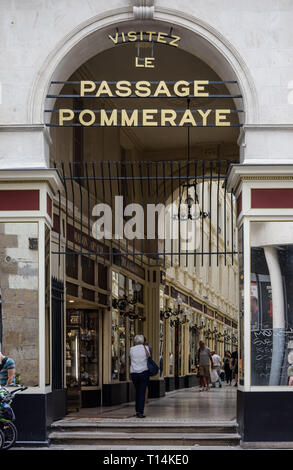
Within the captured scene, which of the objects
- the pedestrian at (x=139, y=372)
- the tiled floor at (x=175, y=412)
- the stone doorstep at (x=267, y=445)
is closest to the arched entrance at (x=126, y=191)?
the tiled floor at (x=175, y=412)

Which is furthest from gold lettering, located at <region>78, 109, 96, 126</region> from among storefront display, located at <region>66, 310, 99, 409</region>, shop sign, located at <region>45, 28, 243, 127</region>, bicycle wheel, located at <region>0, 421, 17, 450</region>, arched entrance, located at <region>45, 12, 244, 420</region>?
storefront display, located at <region>66, 310, 99, 409</region>

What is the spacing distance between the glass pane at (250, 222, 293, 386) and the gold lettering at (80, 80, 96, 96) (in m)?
3.41

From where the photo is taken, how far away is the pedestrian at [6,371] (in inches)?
529

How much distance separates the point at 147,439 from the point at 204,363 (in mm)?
17376

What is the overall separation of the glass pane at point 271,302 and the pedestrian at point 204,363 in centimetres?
1624

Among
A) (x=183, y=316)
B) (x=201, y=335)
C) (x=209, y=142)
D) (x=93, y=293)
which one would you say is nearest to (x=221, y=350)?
(x=201, y=335)

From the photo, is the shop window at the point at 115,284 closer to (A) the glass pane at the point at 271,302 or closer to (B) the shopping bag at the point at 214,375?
(A) the glass pane at the point at 271,302

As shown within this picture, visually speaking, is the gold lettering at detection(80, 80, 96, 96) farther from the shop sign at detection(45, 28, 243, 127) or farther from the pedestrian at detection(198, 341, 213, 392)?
the pedestrian at detection(198, 341, 213, 392)

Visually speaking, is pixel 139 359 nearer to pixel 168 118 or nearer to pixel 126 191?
pixel 168 118

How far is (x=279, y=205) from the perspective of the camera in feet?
45.5

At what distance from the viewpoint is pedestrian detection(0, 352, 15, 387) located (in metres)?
13.4

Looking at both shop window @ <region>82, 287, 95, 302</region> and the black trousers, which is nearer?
the black trousers

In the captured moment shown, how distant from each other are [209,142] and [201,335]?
18308 mm

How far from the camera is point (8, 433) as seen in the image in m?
12.6
